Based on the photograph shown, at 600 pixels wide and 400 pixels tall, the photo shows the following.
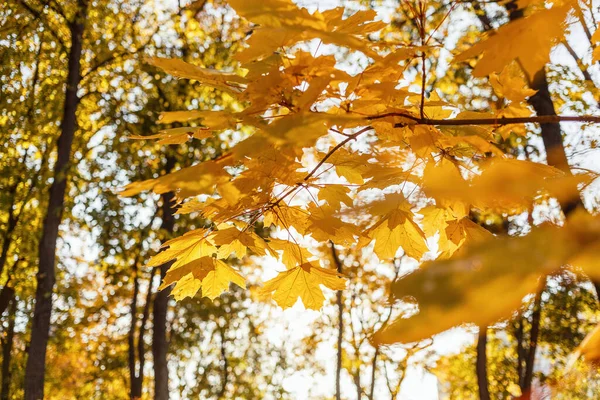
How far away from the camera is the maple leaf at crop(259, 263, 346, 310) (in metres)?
1.23

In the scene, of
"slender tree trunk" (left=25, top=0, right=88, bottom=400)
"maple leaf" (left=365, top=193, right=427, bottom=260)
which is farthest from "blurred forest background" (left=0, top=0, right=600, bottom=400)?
"maple leaf" (left=365, top=193, right=427, bottom=260)

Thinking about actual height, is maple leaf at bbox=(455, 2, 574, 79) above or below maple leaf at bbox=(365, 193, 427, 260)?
below

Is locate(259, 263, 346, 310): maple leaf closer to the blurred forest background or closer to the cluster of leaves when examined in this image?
the cluster of leaves

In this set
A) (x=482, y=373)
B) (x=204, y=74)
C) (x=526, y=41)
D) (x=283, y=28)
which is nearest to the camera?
(x=526, y=41)

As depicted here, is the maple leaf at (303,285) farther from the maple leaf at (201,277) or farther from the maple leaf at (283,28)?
the maple leaf at (283,28)

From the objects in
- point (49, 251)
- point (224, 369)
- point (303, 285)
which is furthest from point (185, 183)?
point (224, 369)

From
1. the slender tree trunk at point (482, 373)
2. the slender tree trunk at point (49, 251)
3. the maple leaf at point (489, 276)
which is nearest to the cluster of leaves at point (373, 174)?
the maple leaf at point (489, 276)

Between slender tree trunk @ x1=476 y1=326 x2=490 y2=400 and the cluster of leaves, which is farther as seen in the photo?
slender tree trunk @ x1=476 y1=326 x2=490 y2=400

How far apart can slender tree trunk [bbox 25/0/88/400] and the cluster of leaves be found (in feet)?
18.0

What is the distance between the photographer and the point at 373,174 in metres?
1.05

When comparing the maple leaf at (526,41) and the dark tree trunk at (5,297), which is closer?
the maple leaf at (526,41)

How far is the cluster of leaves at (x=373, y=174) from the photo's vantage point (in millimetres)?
348

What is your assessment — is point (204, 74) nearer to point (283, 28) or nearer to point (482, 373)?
point (283, 28)

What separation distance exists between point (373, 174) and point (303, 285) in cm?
34
